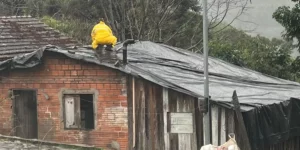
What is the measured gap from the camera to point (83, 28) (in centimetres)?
2383

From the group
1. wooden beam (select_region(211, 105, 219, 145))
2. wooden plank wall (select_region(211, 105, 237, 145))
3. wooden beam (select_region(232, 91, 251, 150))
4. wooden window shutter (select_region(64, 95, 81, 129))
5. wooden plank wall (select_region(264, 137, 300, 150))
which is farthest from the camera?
wooden window shutter (select_region(64, 95, 81, 129))

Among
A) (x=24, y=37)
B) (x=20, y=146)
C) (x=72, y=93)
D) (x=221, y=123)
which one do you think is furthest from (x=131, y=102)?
(x=24, y=37)

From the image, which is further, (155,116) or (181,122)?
(155,116)

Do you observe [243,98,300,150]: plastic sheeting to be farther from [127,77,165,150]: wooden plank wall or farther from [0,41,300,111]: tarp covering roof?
[127,77,165,150]: wooden plank wall

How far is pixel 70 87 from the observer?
10.9 m

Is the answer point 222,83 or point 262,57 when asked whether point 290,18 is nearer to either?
point 262,57

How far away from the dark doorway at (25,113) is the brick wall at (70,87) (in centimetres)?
20

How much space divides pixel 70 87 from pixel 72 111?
541 millimetres

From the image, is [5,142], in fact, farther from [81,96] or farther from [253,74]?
[253,74]

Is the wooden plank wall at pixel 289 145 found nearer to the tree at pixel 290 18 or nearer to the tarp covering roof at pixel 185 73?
the tarp covering roof at pixel 185 73

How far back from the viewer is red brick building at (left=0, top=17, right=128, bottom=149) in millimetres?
10523

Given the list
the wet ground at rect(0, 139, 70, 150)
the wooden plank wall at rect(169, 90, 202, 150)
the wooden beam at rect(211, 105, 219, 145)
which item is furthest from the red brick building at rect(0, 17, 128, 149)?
the wooden beam at rect(211, 105, 219, 145)

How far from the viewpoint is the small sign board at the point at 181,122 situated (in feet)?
32.0

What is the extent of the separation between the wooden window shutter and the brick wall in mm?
132
